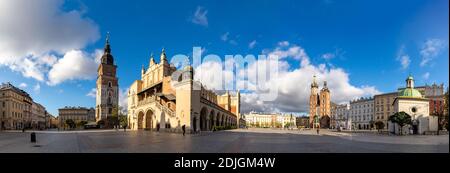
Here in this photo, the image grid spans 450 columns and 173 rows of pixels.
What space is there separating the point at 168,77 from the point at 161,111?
7.13m

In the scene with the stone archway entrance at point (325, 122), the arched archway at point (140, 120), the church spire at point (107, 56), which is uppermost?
the church spire at point (107, 56)

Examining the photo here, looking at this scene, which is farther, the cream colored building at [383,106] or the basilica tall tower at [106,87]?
the cream colored building at [383,106]

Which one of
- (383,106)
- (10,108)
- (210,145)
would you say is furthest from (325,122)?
(210,145)

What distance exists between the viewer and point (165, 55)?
5488 centimetres

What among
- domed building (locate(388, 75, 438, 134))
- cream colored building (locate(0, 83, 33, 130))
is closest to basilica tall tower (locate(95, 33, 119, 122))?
cream colored building (locate(0, 83, 33, 130))

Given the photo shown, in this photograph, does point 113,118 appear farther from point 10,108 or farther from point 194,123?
point 194,123

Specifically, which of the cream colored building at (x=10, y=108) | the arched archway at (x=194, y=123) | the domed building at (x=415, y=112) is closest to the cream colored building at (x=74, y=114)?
the cream colored building at (x=10, y=108)

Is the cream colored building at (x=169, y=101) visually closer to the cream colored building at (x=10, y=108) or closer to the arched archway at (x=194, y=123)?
the arched archway at (x=194, y=123)

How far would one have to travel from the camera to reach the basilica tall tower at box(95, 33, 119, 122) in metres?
93.3

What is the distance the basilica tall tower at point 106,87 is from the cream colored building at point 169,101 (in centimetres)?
2928

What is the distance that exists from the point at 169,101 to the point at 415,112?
4401 cm

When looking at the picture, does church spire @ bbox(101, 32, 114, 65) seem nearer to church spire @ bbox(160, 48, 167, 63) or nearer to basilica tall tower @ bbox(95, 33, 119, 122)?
basilica tall tower @ bbox(95, 33, 119, 122)

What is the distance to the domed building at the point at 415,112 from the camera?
4788cm

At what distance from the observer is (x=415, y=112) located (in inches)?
1969
